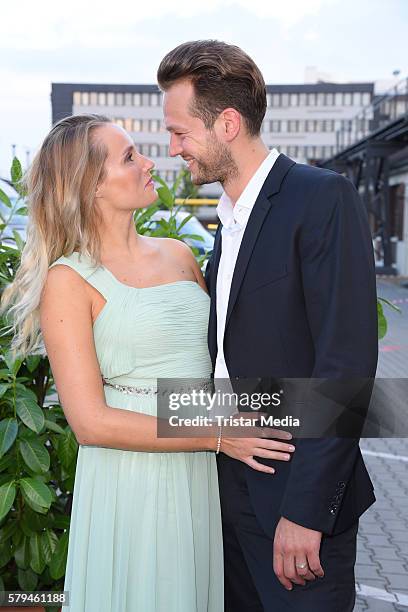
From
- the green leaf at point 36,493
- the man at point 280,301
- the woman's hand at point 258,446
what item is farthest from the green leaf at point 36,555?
the woman's hand at point 258,446

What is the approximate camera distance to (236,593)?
2795mm

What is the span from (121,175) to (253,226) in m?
0.54

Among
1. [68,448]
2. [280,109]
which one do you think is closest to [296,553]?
[68,448]

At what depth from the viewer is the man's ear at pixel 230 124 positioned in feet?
8.12

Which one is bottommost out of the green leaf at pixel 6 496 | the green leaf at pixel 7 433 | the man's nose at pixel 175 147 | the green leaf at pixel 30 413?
the green leaf at pixel 6 496

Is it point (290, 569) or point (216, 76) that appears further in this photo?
point (216, 76)

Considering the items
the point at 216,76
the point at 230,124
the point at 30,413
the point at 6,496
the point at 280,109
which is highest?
the point at 280,109

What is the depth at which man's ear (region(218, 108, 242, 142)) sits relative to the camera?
247cm

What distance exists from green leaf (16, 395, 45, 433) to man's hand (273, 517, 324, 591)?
3.46 ft

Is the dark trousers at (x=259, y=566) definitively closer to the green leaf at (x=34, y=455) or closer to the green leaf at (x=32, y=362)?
the green leaf at (x=34, y=455)

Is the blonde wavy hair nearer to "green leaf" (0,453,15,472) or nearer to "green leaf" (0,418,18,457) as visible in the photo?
"green leaf" (0,418,18,457)

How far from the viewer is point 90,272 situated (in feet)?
8.48

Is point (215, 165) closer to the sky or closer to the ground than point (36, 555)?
closer to the sky

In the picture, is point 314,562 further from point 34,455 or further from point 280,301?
point 34,455
